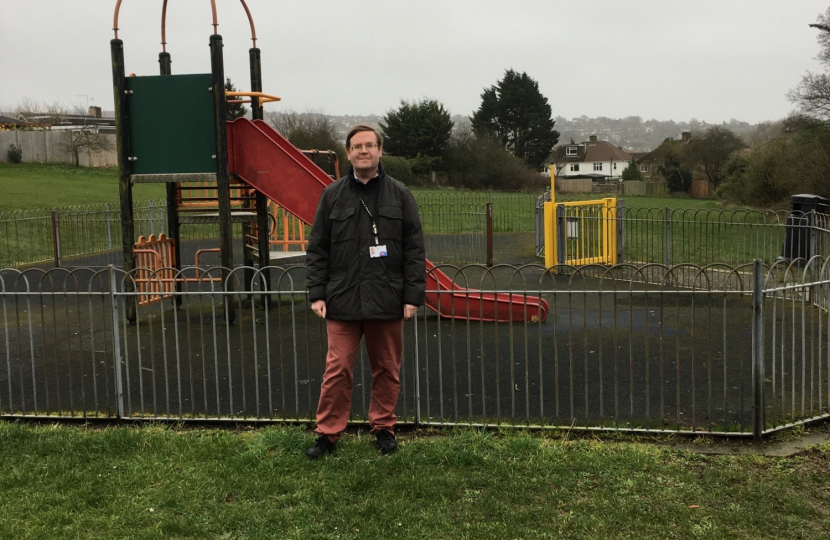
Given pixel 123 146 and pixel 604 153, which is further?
pixel 604 153

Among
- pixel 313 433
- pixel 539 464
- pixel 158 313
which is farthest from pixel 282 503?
pixel 158 313

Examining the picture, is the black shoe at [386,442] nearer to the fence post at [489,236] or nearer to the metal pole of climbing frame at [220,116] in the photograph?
the metal pole of climbing frame at [220,116]

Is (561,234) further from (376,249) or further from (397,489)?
(397,489)

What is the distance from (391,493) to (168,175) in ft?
21.8

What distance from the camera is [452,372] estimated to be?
285 inches

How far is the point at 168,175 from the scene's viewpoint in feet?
32.3

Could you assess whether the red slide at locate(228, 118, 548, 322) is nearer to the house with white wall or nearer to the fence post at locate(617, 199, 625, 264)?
the fence post at locate(617, 199, 625, 264)

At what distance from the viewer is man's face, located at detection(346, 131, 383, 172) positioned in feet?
16.2

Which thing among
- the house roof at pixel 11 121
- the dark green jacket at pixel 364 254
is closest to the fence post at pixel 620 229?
the dark green jacket at pixel 364 254

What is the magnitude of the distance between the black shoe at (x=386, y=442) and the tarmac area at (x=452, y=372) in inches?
21.7

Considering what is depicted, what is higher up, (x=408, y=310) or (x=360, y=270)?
(x=360, y=270)

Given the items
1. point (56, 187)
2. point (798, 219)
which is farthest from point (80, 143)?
point (798, 219)

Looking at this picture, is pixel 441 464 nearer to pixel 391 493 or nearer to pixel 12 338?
pixel 391 493

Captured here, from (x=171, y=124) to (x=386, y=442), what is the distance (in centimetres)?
621
